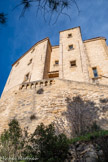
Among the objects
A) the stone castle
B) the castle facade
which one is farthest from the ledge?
the castle facade

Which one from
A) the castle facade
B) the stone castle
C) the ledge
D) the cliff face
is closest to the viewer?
the cliff face

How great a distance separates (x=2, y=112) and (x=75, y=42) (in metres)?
14.0

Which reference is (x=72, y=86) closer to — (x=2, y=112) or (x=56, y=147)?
(x=2, y=112)

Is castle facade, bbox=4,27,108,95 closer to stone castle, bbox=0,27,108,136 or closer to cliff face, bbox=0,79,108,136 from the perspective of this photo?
stone castle, bbox=0,27,108,136

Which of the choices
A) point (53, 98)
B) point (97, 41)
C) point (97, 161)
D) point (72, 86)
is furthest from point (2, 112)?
point (97, 41)

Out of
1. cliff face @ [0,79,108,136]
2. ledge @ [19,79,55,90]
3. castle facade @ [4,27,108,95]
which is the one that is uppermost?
castle facade @ [4,27,108,95]

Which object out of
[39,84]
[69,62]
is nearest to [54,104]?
[39,84]

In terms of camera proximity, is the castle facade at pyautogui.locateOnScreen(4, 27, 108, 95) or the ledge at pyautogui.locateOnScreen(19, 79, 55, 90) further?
the castle facade at pyautogui.locateOnScreen(4, 27, 108, 95)

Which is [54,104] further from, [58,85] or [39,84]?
[39,84]

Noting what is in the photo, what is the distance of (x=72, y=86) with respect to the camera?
10227mm

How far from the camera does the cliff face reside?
26.6ft

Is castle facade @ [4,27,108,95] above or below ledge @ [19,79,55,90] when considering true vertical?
above

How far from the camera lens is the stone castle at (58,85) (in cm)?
878

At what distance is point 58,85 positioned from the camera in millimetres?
10602
